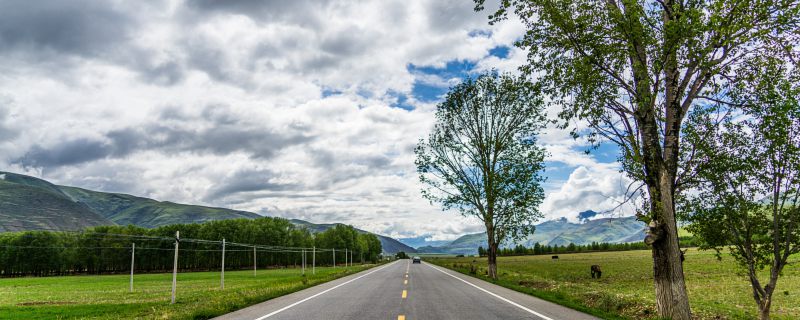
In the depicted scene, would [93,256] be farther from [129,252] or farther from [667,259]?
[667,259]

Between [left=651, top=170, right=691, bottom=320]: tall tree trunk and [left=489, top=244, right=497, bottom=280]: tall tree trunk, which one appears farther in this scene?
[left=489, top=244, right=497, bottom=280]: tall tree trunk

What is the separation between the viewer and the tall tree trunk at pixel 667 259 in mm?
10797

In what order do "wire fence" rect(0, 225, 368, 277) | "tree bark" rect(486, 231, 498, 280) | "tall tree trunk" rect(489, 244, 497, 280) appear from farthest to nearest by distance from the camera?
"wire fence" rect(0, 225, 368, 277) < "tree bark" rect(486, 231, 498, 280) < "tall tree trunk" rect(489, 244, 497, 280)

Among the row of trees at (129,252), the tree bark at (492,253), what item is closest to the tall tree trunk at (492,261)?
the tree bark at (492,253)

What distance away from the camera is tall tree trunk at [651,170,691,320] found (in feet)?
35.4

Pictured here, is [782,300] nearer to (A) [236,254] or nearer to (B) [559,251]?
(A) [236,254]

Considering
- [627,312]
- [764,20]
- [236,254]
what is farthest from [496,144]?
[236,254]

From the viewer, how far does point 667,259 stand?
1104 cm

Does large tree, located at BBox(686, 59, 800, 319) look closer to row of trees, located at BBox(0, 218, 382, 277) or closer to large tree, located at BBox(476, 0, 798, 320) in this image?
large tree, located at BBox(476, 0, 798, 320)

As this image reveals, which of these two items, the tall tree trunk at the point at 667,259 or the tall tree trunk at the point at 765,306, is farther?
the tall tree trunk at the point at 667,259

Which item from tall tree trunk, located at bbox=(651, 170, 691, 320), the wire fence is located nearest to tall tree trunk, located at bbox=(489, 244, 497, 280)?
tall tree trunk, located at bbox=(651, 170, 691, 320)

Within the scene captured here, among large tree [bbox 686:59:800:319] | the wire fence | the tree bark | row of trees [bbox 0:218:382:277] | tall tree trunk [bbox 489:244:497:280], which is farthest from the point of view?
row of trees [bbox 0:218:382:277]

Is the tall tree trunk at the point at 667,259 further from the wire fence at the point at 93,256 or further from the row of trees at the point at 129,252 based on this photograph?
the wire fence at the point at 93,256

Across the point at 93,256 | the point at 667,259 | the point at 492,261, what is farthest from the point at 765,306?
the point at 93,256
